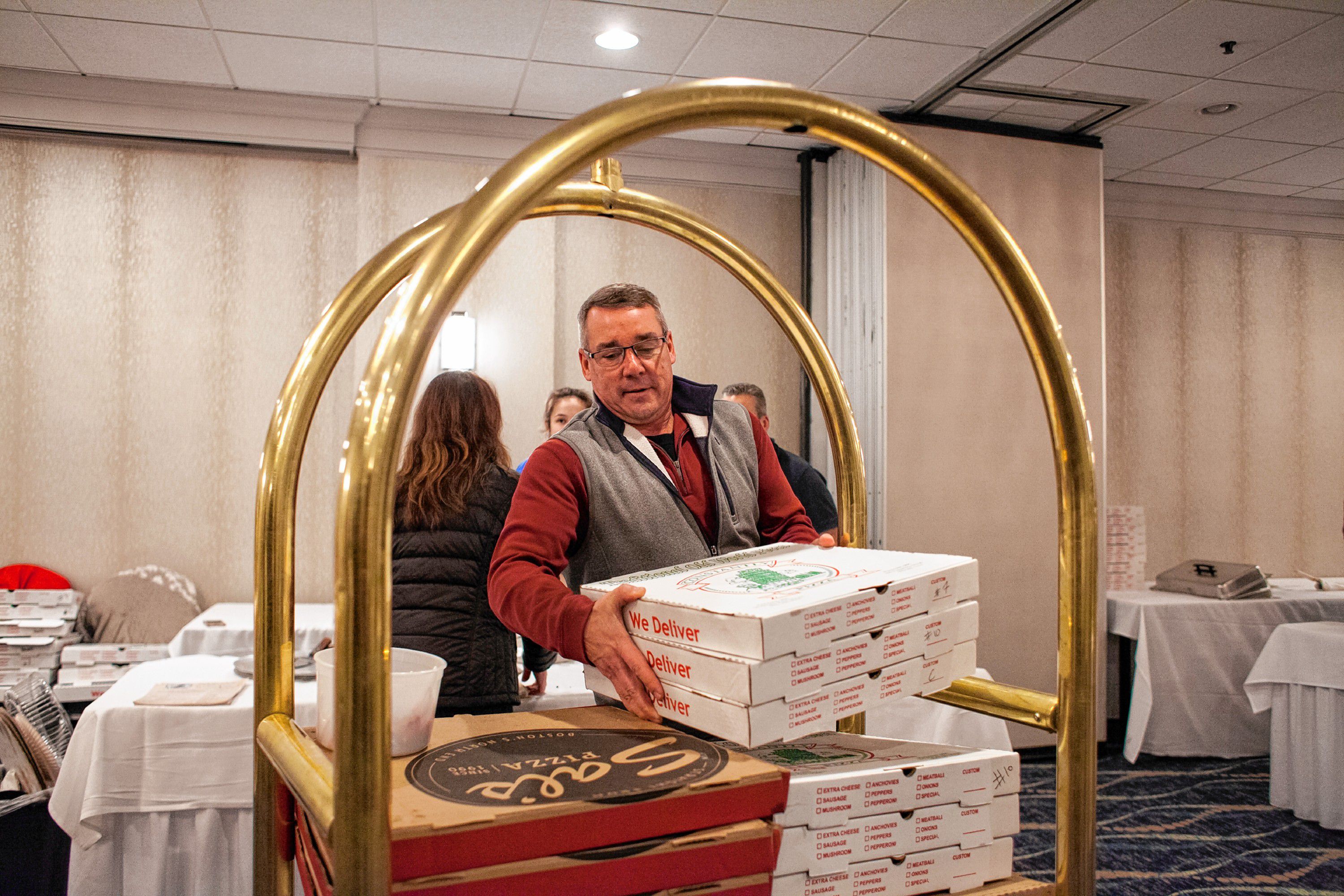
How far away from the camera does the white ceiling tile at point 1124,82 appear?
12.9 ft

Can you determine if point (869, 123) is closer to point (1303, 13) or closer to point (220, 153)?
point (1303, 13)

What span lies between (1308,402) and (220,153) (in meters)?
6.74

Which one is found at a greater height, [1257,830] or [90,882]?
[90,882]

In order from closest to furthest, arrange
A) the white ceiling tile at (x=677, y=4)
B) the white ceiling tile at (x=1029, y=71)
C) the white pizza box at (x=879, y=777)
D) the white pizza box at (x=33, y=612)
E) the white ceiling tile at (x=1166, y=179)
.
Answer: the white pizza box at (x=879, y=777), the white ceiling tile at (x=677, y=4), the white ceiling tile at (x=1029, y=71), the white pizza box at (x=33, y=612), the white ceiling tile at (x=1166, y=179)

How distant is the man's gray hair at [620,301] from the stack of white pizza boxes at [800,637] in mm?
545

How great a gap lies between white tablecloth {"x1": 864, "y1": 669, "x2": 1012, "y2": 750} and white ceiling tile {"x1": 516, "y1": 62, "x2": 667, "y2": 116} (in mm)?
2667

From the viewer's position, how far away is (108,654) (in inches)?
156

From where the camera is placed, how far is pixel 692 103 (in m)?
0.56

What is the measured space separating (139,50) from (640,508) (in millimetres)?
3888

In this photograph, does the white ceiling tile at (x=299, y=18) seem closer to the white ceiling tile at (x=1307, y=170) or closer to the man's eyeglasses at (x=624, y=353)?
the man's eyeglasses at (x=624, y=353)

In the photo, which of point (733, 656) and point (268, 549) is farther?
point (268, 549)

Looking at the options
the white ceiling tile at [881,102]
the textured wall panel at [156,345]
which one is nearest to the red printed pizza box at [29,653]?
the textured wall panel at [156,345]

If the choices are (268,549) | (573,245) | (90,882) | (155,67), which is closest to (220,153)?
(155,67)

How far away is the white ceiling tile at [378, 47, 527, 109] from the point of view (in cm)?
387
